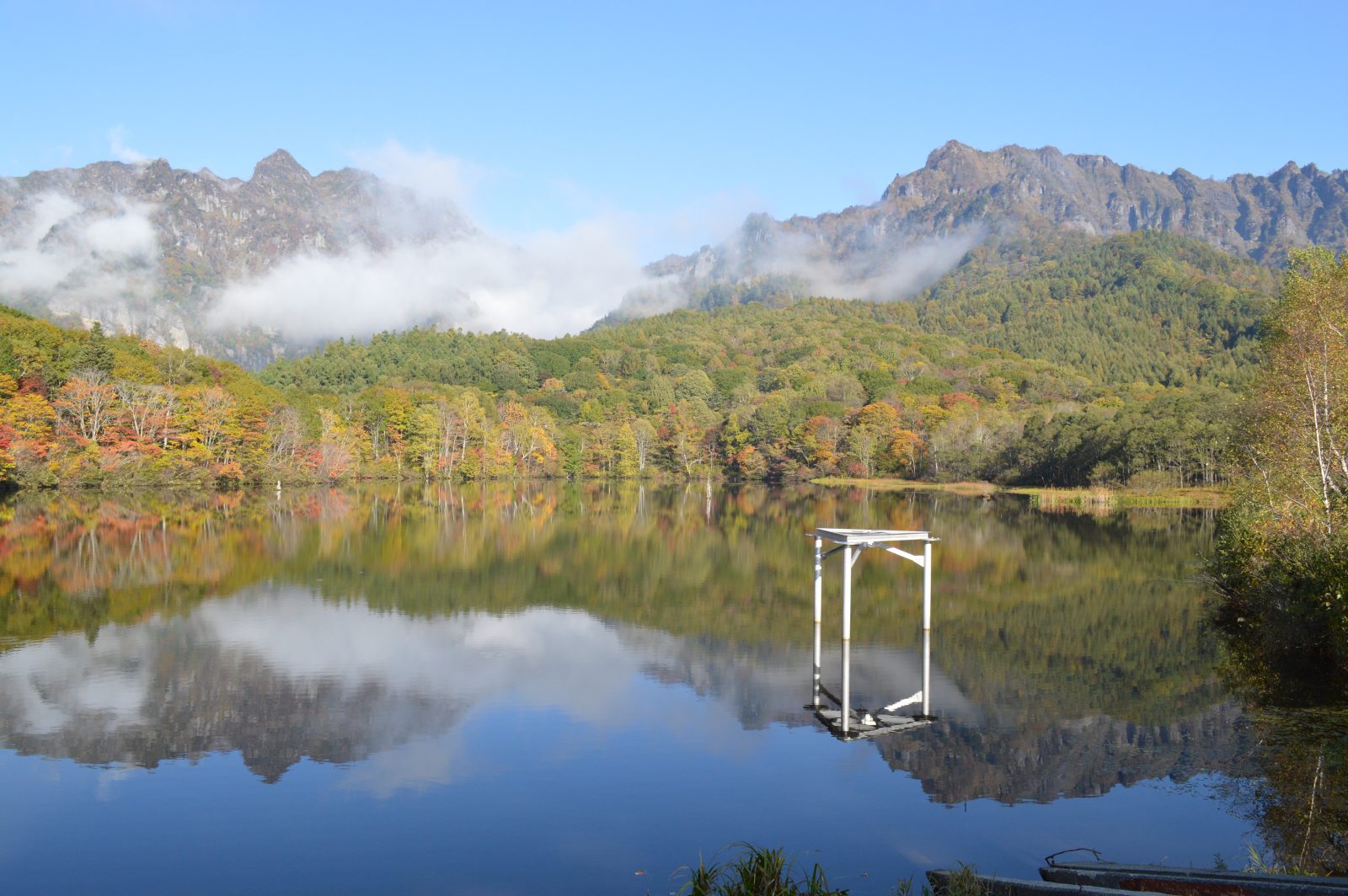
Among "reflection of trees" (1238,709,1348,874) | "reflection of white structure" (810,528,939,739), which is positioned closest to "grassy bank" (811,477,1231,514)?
"reflection of white structure" (810,528,939,739)

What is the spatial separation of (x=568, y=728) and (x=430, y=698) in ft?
8.07

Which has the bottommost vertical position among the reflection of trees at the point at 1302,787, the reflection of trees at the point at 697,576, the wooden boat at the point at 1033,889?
the reflection of trees at the point at 697,576

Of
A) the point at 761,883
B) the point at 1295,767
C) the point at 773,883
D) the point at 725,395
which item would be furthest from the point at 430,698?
the point at 725,395

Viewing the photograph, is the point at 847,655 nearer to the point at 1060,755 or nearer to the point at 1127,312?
the point at 1060,755

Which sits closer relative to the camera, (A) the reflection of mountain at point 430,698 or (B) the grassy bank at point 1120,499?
(A) the reflection of mountain at point 430,698

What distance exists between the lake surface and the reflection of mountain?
0.21 ft

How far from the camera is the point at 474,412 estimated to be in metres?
81.2

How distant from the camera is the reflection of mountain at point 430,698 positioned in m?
11.0

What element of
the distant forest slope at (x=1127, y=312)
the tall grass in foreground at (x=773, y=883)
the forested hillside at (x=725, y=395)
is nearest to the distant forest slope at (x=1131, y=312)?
the distant forest slope at (x=1127, y=312)

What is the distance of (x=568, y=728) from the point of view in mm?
12375

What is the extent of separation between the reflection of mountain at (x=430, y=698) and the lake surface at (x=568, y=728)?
0.06 m

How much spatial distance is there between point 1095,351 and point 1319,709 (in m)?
138

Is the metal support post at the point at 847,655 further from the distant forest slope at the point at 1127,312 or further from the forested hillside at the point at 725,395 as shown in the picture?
the distant forest slope at the point at 1127,312

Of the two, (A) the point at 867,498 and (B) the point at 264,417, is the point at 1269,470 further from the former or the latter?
(B) the point at 264,417
